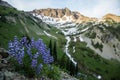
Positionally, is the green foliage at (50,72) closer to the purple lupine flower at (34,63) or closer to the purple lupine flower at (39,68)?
the purple lupine flower at (39,68)

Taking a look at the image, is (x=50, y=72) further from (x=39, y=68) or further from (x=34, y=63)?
(x=34, y=63)

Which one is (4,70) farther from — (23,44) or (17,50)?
(23,44)

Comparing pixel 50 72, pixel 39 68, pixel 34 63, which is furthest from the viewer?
pixel 50 72

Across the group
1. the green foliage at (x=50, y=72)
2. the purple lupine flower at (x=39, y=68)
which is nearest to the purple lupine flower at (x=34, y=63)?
the purple lupine flower at (x=39, y=68)

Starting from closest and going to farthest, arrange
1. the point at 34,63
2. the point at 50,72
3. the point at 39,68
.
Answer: the point at 34,63 → the point at 39,68 → the point at 50,72

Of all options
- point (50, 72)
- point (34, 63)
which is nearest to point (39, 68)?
point (34, 63)

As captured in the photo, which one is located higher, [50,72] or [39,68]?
[39,68]

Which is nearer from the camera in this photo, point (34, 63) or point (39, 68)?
point (34, 63)

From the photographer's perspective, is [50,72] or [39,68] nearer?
[39,68]

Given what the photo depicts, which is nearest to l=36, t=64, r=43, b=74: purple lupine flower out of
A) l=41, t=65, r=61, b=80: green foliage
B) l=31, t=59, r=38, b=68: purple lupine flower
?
l=31, t=59, r=38, b=68: purple lupine flower

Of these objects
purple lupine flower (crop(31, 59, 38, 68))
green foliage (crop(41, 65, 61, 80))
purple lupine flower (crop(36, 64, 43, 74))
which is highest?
purple lupine flower (crop(31, 59, 38, 68))

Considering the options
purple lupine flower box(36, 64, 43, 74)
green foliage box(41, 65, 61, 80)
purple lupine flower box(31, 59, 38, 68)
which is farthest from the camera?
green foliage box(41, 65, 61, 80)

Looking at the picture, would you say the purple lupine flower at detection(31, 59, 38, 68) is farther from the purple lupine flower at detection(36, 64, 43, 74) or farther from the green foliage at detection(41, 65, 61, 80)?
the green foliage at detection(41, 65, 61, 80)

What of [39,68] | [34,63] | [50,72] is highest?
[34,63]
